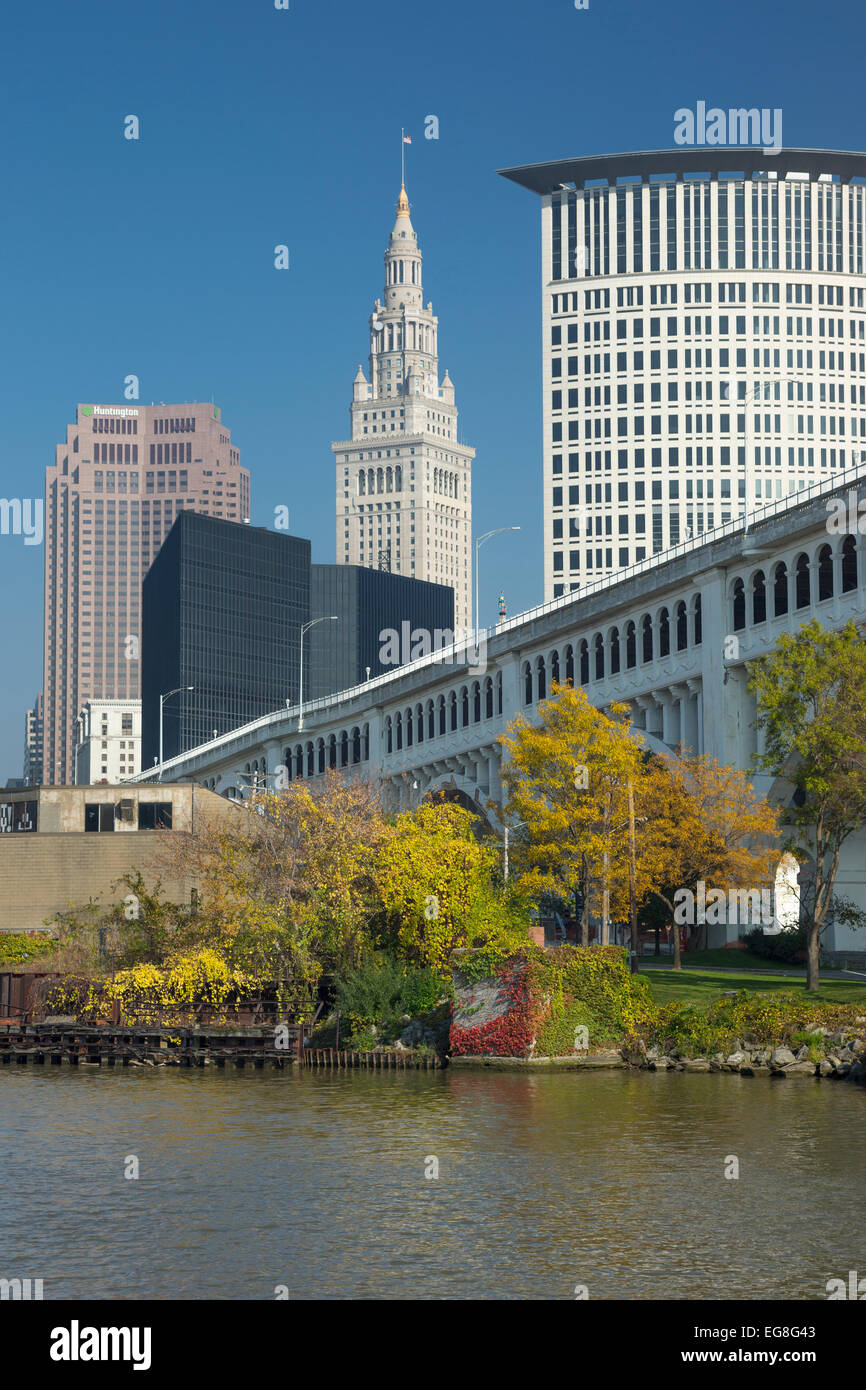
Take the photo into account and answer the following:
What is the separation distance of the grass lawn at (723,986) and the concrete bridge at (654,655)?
10.1m

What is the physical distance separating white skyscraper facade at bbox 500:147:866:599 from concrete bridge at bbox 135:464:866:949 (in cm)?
8350

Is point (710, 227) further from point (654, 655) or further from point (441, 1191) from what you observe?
point (441, 1191)

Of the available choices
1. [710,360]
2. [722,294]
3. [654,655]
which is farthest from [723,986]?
[722,294]

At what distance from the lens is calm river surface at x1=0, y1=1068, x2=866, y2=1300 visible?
80.1 feet

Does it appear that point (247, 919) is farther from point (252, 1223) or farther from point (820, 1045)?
point (252, 1223)

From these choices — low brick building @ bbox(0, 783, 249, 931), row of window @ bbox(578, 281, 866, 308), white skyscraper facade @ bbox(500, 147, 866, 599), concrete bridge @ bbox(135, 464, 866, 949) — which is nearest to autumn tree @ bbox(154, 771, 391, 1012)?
low brick building @ bbox(0, 783, 249, 931)

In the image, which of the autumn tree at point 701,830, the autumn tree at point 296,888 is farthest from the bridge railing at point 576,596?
the autumn tree at point 296,888

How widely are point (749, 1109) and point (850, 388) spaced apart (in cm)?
16339

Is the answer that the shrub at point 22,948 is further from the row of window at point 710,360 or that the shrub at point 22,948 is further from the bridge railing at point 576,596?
the row of window at point 710,360

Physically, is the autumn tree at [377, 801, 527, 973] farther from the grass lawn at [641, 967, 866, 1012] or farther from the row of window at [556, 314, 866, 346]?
the row of window at [556, 314, 866, 346]

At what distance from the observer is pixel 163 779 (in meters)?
154

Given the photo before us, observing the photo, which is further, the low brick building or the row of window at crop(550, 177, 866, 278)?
Answer: the row of window at crop(550, 177, 866, 278)
